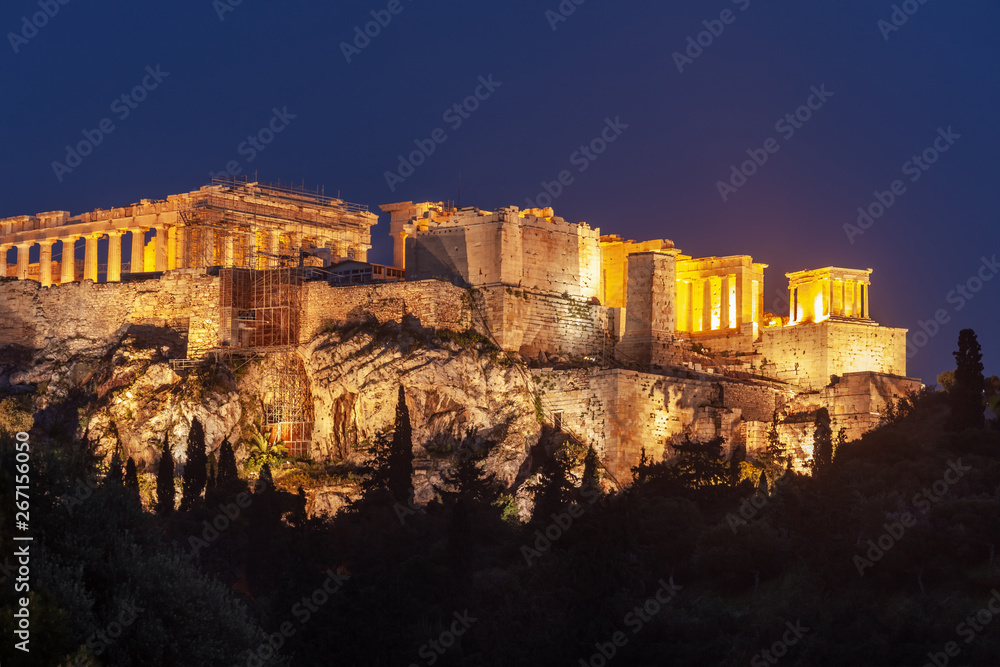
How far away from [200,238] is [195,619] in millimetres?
42069

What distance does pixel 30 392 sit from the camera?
68.1 meters

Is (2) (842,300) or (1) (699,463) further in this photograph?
(2) (842,300)

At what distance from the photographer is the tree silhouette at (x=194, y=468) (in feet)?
190

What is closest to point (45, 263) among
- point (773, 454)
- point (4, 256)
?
point (4, 256)

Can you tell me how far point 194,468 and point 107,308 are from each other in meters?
13.1

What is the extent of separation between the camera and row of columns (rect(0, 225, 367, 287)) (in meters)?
73.7

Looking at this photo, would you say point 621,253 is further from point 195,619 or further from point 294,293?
point 195,619

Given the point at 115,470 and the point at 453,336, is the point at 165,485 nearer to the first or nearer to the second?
the point at 115,470

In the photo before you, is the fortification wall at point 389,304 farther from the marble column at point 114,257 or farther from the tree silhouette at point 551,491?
the marble column at point 114,257

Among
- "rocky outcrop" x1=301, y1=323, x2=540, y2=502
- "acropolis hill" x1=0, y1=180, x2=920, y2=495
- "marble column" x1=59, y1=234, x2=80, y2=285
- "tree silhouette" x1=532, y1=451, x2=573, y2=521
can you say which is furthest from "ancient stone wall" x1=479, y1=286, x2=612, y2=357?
"marble column" x1=59, y1=234, x2=80, y2=285

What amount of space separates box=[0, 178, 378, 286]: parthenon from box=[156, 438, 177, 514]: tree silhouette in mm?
13325

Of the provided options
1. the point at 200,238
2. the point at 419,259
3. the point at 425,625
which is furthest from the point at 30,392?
the point at 425,625

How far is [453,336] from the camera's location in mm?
64188

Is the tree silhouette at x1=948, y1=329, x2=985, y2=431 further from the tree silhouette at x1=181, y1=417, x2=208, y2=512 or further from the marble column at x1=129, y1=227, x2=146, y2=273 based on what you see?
the marble column at x1=129, y1=227, x2=146, y2=273
